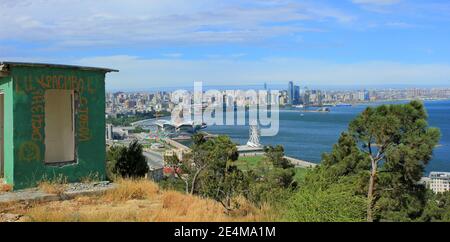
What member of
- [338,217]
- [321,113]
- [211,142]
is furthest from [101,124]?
[321,113]

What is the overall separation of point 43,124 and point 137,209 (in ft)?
7.50

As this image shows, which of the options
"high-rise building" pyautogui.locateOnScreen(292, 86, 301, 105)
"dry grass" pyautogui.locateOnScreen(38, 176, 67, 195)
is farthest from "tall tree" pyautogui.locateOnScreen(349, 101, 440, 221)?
"high-rise building" pyautogui.locateOnScreen(292, 86, 301, 105)

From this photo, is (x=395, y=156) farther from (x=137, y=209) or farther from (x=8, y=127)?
(x=8, y=127)

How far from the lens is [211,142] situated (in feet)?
69.1

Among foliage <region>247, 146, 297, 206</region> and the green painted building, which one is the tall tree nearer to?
foliage <region>247, 146, 297, 206</region>

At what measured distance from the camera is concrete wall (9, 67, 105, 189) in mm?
7301

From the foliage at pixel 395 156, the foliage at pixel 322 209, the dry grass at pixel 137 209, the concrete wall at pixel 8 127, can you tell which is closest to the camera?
the foliage at pixel 322 209

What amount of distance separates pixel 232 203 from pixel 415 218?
351 inches

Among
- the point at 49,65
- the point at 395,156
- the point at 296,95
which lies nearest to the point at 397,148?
the point at 395,156

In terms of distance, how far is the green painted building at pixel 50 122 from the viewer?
7.30 m

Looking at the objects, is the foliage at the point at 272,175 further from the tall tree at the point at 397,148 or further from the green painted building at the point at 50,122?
the green painted building at the point at 50,122

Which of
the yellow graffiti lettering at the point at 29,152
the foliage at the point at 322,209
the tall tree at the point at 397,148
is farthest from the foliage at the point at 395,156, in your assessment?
the yellow graffiti lettering at the point at 29,152

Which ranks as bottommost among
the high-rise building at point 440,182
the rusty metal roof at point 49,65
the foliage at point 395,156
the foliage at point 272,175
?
the high-rise building at point 440,182

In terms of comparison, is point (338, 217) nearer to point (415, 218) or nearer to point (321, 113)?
point (415, 218)
